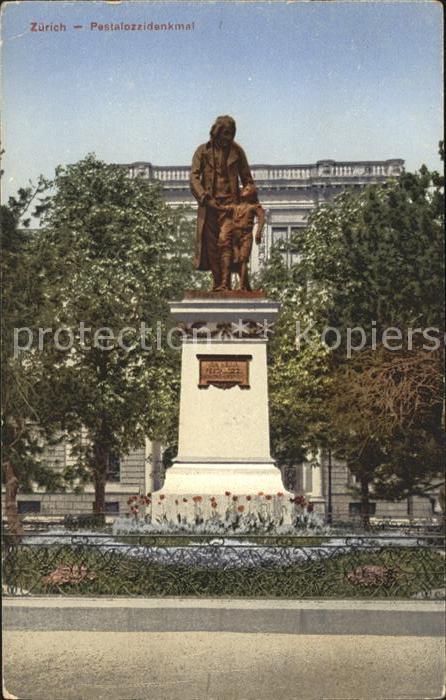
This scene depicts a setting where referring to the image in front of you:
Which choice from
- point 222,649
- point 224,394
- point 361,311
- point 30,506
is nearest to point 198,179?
point 224,394

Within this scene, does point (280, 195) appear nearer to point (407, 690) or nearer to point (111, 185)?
point (111, 185)

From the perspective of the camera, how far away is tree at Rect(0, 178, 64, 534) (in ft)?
71.3

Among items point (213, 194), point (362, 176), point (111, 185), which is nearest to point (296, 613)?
point (213, 194)

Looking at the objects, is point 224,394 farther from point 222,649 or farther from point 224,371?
point 222,649

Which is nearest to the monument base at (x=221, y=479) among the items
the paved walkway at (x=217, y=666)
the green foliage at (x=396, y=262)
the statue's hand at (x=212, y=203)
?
the statue's hand at (x=212, y=203)

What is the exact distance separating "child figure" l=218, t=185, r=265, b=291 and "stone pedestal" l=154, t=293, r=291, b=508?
51cm

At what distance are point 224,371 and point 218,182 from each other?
284 centimetres

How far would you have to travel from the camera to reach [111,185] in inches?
1529

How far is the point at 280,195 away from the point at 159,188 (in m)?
10.5

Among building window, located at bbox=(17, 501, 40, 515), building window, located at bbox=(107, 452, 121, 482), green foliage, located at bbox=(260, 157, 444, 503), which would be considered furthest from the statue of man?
building window, located at bbox=(17, 501, 40, 515)

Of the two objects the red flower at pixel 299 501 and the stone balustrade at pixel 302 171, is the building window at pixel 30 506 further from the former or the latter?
the red flower at pixel 299 501

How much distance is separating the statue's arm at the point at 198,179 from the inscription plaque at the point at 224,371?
2331mm

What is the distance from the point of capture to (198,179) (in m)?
18.9

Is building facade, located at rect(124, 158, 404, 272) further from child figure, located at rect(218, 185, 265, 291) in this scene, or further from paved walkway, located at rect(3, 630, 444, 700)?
paved walkway, located at rect(3, 630, 444, 700)
